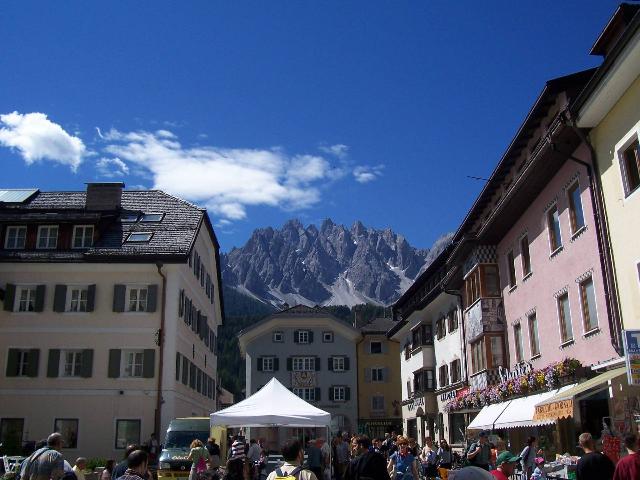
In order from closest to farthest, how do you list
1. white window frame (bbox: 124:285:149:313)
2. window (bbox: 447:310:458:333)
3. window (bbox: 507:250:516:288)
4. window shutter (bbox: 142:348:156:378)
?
window (bbox: 507:250:516:288) < window shutter (bbox: 142:348:156:378) < white window frame (bbox: 124:285:149:313) < window (bbox: 447:310:458:333)

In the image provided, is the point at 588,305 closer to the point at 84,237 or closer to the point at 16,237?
the point at 84,237

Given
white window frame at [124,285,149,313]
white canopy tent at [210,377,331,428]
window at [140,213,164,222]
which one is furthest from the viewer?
window at [140,213,164,222]

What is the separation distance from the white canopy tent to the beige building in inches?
545

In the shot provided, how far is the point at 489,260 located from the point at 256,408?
1306cm

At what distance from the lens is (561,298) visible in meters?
21.3

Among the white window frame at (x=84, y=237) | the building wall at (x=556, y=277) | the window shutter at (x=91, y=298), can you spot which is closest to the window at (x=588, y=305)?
the building wall at (x=556, y=277)

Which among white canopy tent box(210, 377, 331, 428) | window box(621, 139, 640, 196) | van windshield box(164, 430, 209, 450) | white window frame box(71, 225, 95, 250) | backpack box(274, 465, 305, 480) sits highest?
white window frame box(71, 225, 95, 250)

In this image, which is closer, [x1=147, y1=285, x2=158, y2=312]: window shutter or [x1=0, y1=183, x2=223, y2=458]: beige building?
[x1=0, y1=183, x2=223, y2=458]: beige building

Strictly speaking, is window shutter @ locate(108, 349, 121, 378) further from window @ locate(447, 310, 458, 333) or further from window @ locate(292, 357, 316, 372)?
window @ locate(292, 357, 316, 372)

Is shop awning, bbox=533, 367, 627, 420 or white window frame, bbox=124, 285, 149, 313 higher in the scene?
white window frame, bbox=124, 285, 149, 313

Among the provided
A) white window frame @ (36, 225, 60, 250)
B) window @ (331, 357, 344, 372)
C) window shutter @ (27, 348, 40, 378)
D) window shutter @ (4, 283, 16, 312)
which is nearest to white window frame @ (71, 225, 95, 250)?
white window frame @ (36, 225, 60, 250)

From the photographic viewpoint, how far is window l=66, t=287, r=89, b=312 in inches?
1319

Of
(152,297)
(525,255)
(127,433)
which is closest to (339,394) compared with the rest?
(152,297)

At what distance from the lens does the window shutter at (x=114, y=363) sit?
32.4 meters
